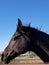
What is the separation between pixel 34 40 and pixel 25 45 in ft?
1.08

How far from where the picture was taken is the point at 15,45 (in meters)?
7.56

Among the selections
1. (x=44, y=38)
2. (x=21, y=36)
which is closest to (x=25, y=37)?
(x=21, y=36)

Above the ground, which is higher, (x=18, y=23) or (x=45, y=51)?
(x=18, y=23)

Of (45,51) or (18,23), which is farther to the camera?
(18,23)

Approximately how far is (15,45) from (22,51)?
0.30 metres

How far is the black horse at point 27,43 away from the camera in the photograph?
707 centimetres

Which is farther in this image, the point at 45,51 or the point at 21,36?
the point at 21,36

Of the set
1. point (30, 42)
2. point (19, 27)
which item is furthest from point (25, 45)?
point (19, 27)

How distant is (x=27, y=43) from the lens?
24.3 feet

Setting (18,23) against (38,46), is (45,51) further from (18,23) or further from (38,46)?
(18,23)

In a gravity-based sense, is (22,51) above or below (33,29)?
below

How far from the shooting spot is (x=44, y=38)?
23.3 ft

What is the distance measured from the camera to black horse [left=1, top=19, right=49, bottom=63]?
23.2 feet

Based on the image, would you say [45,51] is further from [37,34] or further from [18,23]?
[18,23]
